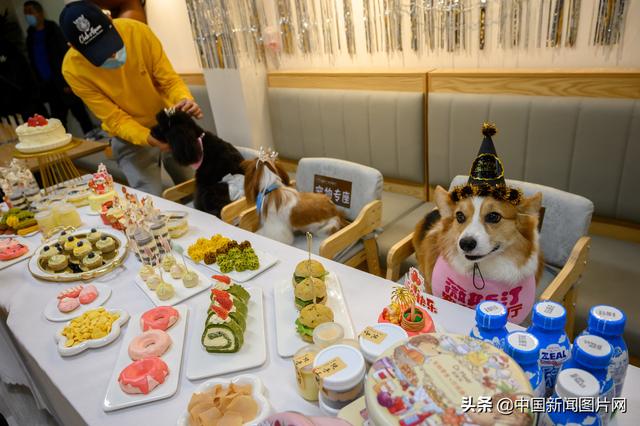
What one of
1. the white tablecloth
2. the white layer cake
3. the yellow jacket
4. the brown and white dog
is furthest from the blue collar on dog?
the white layer cake

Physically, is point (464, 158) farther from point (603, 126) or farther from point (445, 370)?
point (445, 370)

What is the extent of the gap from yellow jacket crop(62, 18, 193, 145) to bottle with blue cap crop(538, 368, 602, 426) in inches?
95.6

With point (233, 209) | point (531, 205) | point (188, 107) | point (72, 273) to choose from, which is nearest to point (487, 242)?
point (531, 205)

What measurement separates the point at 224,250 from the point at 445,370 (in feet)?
3.47

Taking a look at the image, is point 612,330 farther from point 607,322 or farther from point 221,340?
point 221,340

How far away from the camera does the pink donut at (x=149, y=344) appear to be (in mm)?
1094

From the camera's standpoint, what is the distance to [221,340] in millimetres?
1075

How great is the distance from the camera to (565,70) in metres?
1.97

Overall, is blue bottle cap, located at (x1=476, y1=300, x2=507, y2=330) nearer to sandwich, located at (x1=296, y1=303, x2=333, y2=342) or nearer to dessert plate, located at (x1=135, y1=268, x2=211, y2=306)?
sandwich, located at (x1=296, y1=303, x2=333, y2=342)

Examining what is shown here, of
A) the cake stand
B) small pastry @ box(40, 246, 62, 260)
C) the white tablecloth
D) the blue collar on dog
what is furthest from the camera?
the cake stand

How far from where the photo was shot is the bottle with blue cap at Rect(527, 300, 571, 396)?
739mm

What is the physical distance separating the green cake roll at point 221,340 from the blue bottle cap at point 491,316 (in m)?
0.60

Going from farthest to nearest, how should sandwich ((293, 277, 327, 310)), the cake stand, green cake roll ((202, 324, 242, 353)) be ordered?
the cake stand
sandwich ((293, 277, 327, 310))
green cake roll ((202, 324, 242, 353))

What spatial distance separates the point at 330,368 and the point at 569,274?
3.14 feet
